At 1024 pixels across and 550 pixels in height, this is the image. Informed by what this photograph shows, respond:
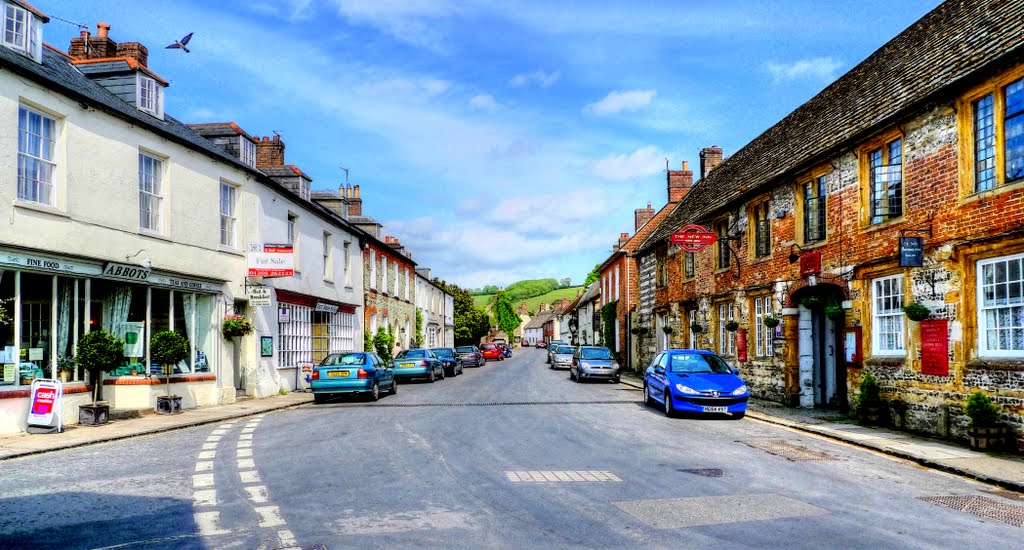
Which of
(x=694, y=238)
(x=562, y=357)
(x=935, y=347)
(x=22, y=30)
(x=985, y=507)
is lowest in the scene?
(x=562, y=357)

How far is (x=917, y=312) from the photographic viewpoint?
13484 mm

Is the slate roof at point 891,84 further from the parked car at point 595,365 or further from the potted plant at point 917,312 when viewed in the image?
the parked car at point 595,365

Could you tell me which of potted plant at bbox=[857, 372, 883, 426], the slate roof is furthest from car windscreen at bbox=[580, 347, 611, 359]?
potted plant at bbox=[857, 372, 883, 426]

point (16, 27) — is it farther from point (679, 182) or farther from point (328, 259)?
point (679, 182)

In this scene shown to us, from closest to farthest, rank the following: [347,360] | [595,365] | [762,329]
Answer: [347,360] → [762,329] → [595,365]

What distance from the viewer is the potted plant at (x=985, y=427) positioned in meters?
11.5

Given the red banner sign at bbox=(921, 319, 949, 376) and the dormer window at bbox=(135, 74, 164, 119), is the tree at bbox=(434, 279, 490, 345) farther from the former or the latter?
the red banner sign at bbox=(921, 319, 949, 376)

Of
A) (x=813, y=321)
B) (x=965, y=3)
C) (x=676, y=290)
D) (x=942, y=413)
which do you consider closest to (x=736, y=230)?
(x=813, y=321)

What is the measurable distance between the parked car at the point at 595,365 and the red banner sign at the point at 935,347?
17.2 metres

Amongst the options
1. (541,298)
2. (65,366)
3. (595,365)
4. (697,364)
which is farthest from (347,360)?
(541,298)

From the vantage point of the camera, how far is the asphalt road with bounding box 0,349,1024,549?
21.0 feet

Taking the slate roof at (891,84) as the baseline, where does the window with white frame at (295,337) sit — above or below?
below

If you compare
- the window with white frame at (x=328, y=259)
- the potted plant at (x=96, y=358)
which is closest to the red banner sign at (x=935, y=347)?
the potted plant at (x=96, y=358)

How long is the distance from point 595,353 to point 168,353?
1855 cm
